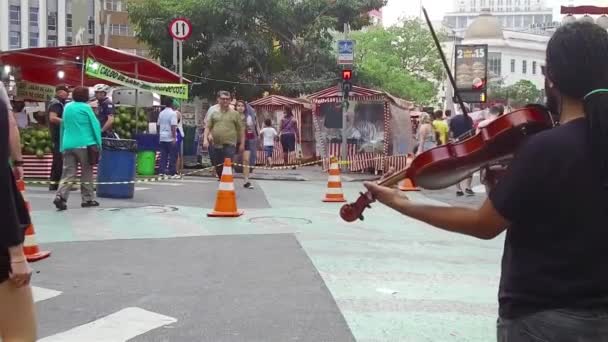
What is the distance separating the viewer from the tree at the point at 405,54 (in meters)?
64.7

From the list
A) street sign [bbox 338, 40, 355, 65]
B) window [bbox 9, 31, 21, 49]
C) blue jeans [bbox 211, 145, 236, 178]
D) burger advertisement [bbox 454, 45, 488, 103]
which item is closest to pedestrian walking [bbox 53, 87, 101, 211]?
blue jeans [bbox 211, 145, 236, 178]

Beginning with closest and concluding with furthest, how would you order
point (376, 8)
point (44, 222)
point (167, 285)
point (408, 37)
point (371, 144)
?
point (167, 285)
point (44, 222)
point (371, 144)
point (376, 8)
point (408, 37)

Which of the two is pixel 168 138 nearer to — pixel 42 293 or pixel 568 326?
pixel 42 293

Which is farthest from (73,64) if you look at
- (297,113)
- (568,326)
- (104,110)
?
(568,326)

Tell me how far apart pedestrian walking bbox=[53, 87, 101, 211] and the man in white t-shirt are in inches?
228

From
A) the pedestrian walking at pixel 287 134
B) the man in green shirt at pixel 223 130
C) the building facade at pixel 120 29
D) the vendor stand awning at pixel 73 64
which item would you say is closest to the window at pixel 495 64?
the building facade at pixel 120 29

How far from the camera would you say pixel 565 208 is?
84.8 inches

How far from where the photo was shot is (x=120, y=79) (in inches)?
593

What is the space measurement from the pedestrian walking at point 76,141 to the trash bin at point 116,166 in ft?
3.69

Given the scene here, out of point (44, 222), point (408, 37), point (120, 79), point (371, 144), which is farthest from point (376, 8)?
point (408, 37)

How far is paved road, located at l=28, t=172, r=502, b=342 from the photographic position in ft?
16.7

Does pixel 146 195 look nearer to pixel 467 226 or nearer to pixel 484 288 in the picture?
pixel 484 288

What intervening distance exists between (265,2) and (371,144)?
1165 centimetres

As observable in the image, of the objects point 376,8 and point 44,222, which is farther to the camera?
point 376,8
